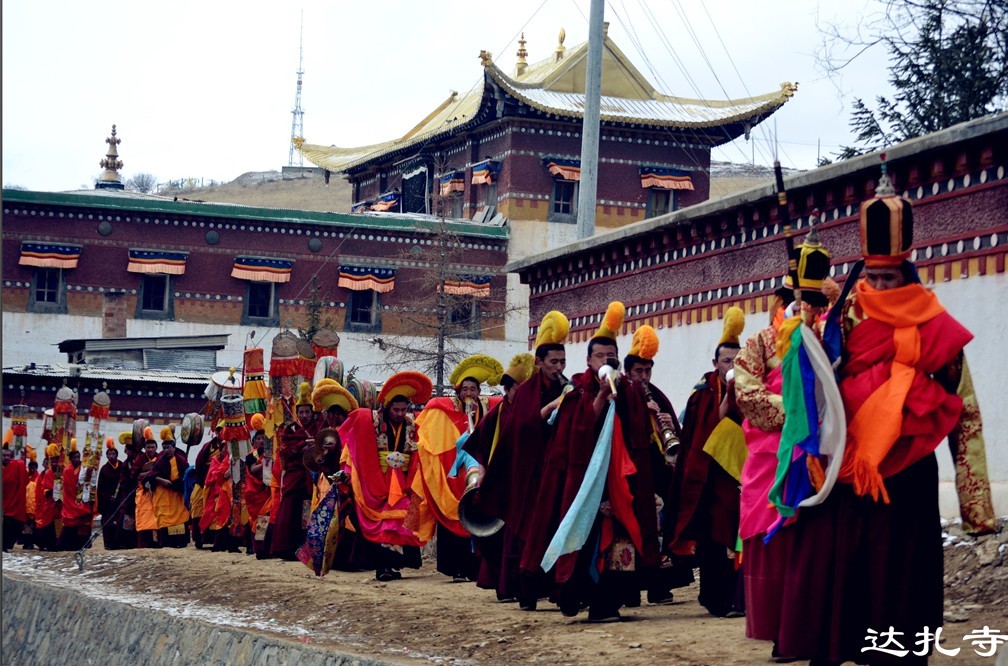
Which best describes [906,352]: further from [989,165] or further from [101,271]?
[101,271]

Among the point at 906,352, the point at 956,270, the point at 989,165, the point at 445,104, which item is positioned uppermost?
the point at 445,104

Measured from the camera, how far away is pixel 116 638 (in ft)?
40.7

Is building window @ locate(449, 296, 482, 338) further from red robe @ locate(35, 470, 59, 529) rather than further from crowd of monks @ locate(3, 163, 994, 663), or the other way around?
crowd of monks @ locate(3, 163, 994, 663)

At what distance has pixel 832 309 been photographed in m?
6.45

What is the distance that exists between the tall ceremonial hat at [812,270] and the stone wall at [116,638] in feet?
9.69

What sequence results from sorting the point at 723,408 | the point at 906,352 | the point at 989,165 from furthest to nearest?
the point at 989,165 < the point at 723,408 < the point at 906,352

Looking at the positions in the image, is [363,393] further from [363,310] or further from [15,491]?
[363,310]

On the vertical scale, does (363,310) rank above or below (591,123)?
below

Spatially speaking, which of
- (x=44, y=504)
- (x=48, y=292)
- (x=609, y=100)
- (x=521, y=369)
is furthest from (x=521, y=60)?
(x=521, y=369)

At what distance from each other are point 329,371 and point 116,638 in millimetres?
2899

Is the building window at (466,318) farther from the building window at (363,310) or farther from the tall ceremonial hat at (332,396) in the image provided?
the tall ceremonial hat at (332,396)

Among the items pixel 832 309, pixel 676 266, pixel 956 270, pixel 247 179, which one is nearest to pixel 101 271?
pixel 676 266

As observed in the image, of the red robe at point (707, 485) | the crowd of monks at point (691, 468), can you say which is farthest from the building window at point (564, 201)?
the red robe at point (707, 485)

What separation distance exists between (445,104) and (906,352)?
3508 cm
